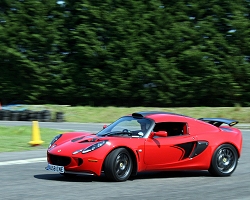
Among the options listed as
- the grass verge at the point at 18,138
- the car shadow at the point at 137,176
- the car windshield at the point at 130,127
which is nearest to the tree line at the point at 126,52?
the grass verge at the point at 18,138

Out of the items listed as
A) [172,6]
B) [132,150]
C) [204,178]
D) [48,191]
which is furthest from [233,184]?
[172,6]

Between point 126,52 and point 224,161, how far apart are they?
26962 millimetres

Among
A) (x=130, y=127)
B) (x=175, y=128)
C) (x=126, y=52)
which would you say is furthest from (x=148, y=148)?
→ (x=126, y=52)

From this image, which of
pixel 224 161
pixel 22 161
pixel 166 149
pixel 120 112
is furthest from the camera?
pixel 120 112

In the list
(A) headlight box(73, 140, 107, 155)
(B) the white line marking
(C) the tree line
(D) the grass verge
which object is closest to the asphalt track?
(A) headlight box(73, 140, 107, 155)

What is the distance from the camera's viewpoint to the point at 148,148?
9.27 m

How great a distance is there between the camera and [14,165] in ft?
37.6

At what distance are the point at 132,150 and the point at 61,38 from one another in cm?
3119

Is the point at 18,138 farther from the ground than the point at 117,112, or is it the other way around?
the point at 117,112

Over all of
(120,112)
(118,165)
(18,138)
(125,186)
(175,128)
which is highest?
(120,112)

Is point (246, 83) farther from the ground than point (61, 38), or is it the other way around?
point (61, 38)

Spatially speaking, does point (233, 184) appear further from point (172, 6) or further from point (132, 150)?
point (172, 6)

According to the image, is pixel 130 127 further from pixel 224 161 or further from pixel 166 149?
pixel 224 161

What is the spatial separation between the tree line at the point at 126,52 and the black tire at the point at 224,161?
24.7m
